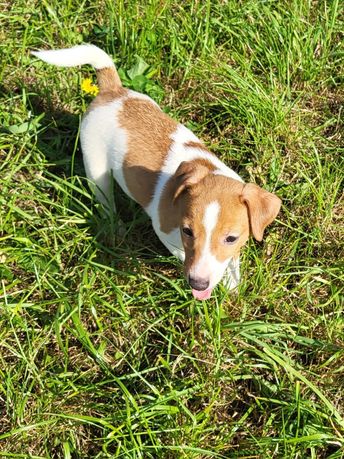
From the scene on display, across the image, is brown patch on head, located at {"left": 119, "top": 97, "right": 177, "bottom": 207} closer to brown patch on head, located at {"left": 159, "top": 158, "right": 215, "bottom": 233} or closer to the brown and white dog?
the brown and white dog

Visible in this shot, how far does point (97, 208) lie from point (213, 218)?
137 cm

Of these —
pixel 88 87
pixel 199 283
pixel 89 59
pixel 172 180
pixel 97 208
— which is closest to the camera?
pixel 199 283

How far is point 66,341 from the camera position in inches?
162

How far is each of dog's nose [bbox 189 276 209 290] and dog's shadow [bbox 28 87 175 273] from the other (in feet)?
3.02

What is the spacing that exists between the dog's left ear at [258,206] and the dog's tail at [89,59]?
1442 mm

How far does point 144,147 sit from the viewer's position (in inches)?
169

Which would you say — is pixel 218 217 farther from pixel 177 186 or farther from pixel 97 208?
pixel 97 208

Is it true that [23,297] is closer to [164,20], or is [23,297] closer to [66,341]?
[66,341]

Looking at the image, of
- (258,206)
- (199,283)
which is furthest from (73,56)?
(199,283)

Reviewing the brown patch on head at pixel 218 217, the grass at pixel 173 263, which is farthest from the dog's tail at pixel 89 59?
the brown patch on head at pixel 218 217

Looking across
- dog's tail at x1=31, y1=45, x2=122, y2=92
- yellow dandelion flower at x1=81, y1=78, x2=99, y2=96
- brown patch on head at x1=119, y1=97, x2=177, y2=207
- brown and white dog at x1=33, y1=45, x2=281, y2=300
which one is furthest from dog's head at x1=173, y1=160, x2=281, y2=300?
yellow dandelion flower at x1=81, y1=78, x2=99, y2=96

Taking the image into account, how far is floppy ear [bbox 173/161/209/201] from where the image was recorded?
12.3 feet

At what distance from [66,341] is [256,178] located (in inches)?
74.0

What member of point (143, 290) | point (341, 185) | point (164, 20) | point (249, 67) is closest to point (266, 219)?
point (143, 290)
